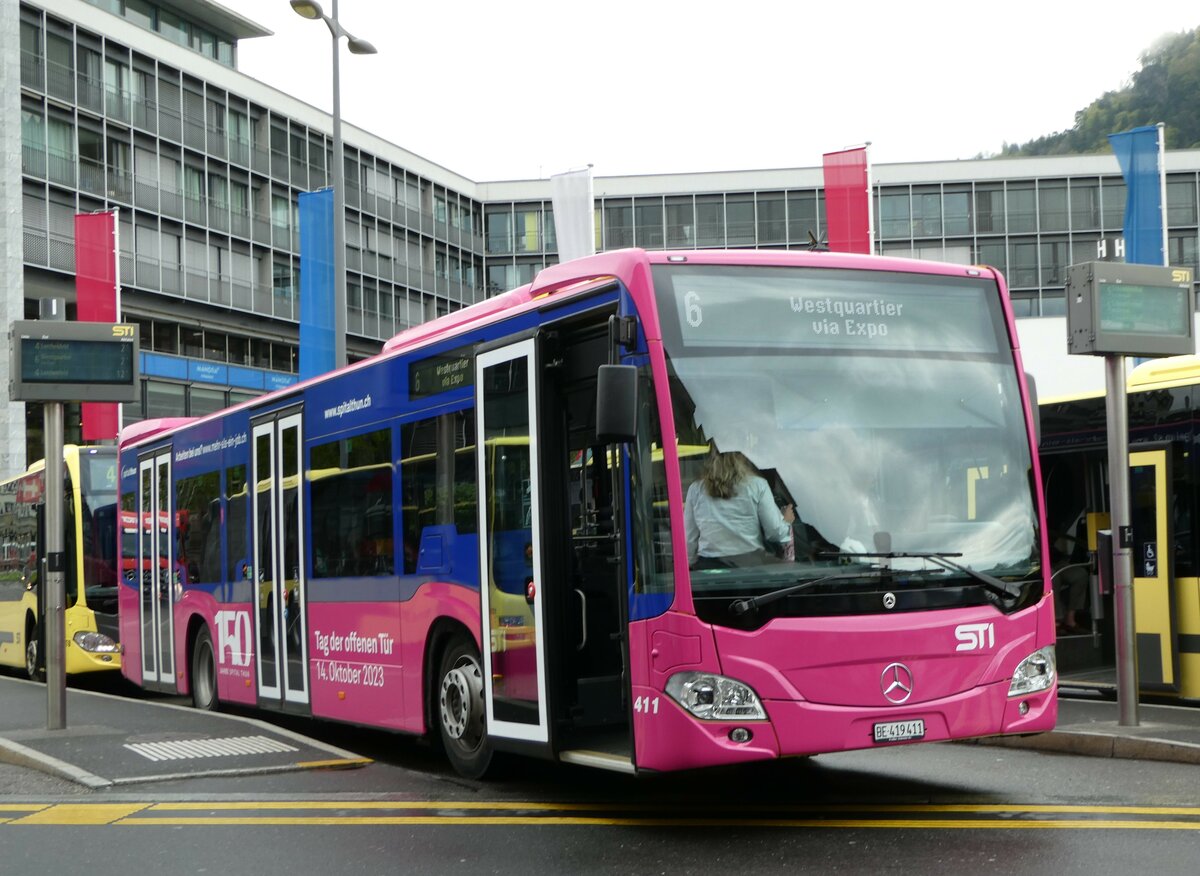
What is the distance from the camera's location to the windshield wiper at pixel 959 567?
8.21 m

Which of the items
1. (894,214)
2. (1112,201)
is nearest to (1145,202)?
(894,214)

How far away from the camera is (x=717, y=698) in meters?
7.85

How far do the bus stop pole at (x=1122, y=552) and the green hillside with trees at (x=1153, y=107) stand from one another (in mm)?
83013

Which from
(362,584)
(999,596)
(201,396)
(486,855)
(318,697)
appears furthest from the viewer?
(201,396)

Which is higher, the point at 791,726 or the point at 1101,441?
the point at 1101,441

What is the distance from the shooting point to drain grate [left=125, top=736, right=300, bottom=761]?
1173 centimetres

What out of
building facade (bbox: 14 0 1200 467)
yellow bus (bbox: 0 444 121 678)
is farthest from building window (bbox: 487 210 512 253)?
yellow bus (bbox: 0 444 121 678)

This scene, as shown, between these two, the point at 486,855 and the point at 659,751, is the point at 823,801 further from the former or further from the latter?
the point at 486,855

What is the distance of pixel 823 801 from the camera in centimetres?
928

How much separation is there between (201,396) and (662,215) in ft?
87.0

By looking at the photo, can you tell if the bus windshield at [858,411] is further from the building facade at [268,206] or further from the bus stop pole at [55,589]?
the building facade at [268,206]

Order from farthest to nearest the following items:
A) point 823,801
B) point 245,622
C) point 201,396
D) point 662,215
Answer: point 662,215 → point 201,396 → point 245,622 → point 823,801

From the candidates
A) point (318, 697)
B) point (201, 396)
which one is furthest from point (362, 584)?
point (201, 396)

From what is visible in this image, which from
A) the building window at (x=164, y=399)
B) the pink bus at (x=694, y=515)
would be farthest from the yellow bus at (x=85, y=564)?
the building window at (x=164, y=399)
